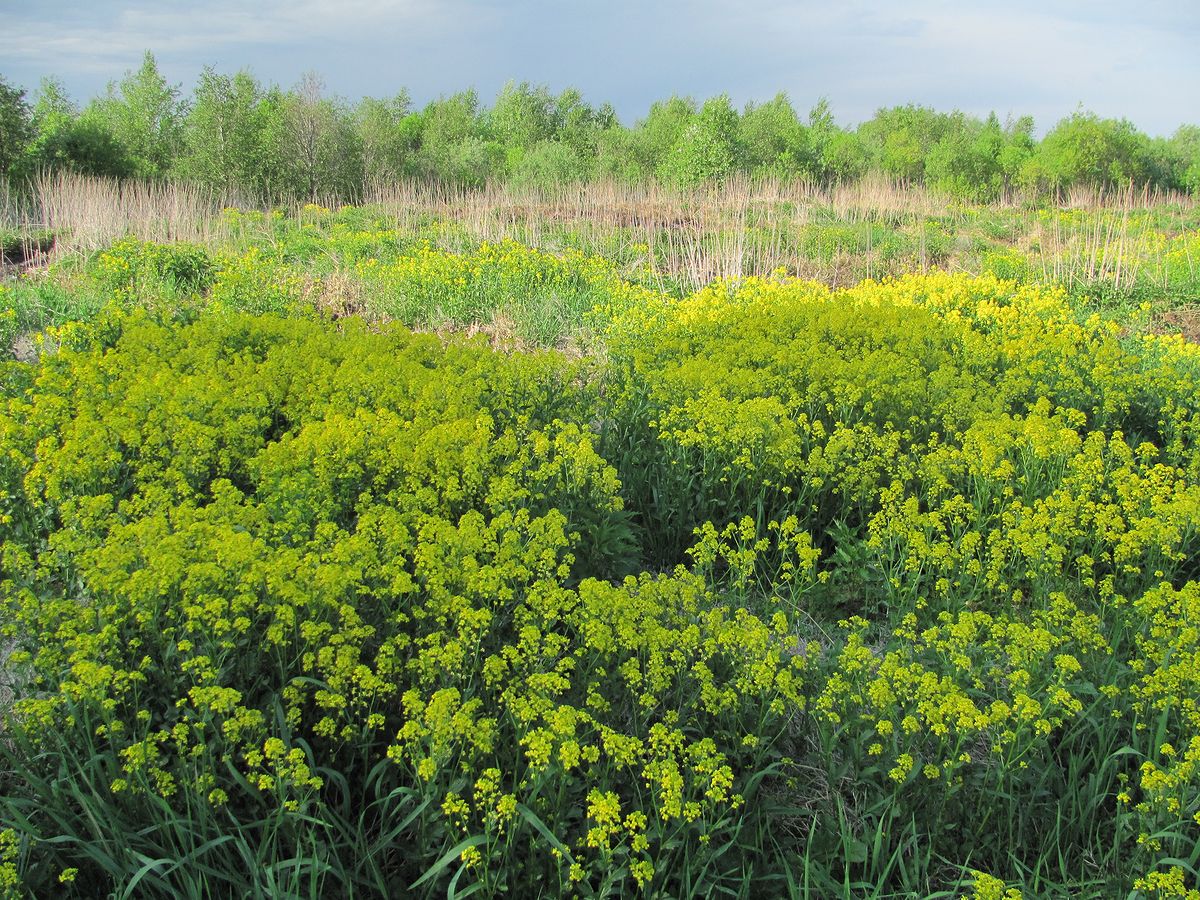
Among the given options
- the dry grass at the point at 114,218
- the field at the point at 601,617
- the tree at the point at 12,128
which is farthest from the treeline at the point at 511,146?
the field at the point at 601,617

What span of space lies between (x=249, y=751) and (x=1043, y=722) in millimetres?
2726

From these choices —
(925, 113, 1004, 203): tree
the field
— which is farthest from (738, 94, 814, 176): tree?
the field

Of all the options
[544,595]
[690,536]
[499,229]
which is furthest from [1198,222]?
[544,595]

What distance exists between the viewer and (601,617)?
331 cm

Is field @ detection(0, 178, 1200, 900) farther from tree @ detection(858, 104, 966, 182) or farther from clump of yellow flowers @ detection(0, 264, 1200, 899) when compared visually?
tree @ detection(858, 104, 966, 182)

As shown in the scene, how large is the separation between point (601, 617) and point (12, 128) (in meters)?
34.6

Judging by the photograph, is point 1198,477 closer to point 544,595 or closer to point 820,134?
point 544,595

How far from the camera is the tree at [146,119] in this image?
3886cm

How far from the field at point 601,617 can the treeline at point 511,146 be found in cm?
2261

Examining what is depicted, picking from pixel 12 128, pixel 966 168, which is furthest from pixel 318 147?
pixel 966 168

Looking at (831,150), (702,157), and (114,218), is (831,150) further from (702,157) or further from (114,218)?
(114,218)

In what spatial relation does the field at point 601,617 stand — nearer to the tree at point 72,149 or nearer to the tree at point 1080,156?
the tree at point 72,149

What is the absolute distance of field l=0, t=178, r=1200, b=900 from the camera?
2.71 metres

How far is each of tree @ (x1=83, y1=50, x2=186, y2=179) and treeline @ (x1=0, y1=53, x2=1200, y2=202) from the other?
11cm
